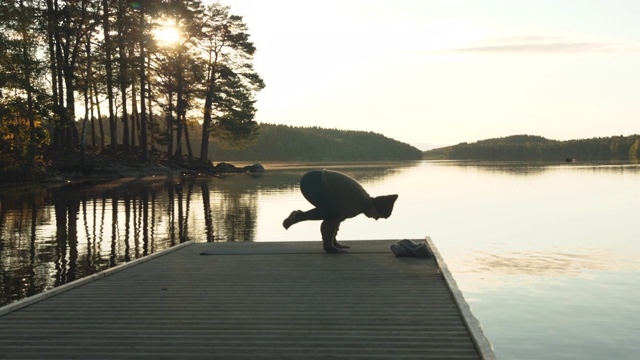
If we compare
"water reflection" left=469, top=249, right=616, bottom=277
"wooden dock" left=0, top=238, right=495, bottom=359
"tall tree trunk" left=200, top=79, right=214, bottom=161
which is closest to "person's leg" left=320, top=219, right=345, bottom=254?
"wooden dock" left=0, top=238, right=495, bottom=359

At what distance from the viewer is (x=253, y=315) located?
7.55 m

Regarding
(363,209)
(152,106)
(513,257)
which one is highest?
(152,106)

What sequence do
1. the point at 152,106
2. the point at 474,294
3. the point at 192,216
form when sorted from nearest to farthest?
the point at 474,294 → the point at 192,216 → the point at 152,106

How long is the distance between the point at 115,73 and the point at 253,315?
48184mm

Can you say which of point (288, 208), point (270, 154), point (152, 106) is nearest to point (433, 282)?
point (288, 208)

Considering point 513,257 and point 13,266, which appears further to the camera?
point 513,257

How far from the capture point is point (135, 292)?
902 centimetres

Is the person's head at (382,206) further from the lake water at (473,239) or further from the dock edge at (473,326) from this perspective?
the dock edge at (473,326)

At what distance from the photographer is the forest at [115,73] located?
37312 millimetres

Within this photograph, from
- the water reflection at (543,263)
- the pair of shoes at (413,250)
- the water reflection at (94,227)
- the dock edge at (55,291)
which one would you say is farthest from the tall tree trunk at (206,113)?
the pair of shoes at (413,250)

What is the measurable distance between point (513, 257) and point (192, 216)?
12285mm

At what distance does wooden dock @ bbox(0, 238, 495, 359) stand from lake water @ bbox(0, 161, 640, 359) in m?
1.57

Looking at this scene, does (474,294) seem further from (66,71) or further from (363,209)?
(66,71)

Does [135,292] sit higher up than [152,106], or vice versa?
[152,106]
